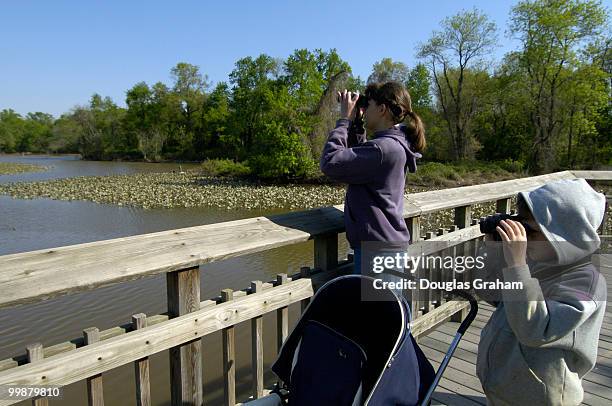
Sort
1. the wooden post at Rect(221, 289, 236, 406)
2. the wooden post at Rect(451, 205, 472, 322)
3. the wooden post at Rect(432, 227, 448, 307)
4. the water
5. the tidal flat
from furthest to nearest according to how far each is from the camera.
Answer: the tidal flat
the water
the wooden post at Rect(451, 205, 472, 322)
the wooden post at Rect(432, 227, 448, 307)
the wooden post at Rect(221, 289, 236, 406)

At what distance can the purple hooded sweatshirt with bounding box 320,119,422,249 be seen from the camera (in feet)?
6.86

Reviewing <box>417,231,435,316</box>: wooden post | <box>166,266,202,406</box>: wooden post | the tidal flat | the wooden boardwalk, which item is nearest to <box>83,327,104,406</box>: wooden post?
<box>166,266,202,406</box>: wooden post

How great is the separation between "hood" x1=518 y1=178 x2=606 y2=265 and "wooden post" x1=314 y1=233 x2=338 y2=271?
1.22 metres

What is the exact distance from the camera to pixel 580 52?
91.0 ft

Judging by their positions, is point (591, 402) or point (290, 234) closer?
point (290, 234)

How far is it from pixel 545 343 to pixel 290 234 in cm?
117

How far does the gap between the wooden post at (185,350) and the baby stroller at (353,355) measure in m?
0.37

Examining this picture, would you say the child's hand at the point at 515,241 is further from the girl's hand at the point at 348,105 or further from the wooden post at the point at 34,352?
the wooden post at the point at 34,352

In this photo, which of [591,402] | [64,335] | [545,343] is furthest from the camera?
[64,335]

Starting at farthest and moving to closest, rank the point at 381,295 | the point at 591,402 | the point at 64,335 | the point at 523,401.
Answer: the point at 64,335 → the point at 591,402 → the point at 381,295 → the point at 523,401

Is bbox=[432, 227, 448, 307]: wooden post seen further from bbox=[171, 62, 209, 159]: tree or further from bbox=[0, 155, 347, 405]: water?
bbox=[171, 62, 209, 159]: tree

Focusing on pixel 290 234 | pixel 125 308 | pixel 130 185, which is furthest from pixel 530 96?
pixel 290 234

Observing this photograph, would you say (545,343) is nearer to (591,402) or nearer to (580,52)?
(591,402)

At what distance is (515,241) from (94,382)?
59.5 inches
